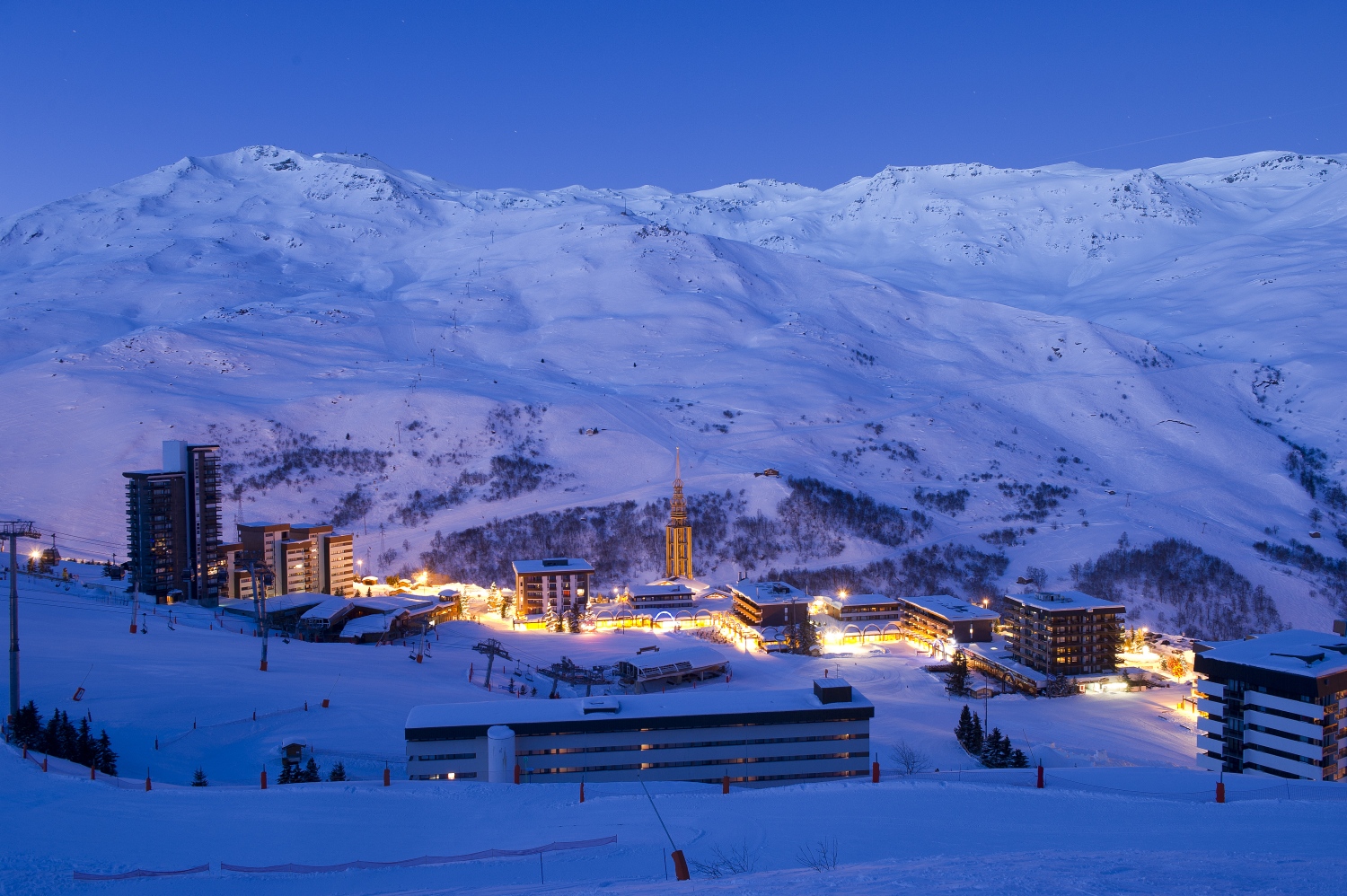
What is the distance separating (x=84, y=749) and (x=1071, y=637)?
119ft

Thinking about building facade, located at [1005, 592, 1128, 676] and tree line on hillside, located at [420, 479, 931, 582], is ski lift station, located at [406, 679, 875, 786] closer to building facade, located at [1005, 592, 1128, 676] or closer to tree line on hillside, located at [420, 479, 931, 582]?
building facade, located at [1005, 592, 1128, 676]

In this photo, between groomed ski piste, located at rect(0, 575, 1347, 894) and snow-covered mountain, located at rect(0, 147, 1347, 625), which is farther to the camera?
snow-covered mountain, located at rect(0, 147, 1347, 625)

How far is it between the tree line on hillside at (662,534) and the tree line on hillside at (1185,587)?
12311 mm

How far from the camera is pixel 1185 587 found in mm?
54031

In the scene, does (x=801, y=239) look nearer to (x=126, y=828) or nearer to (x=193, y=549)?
(x=193, y=549)

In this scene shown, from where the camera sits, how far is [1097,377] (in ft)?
304

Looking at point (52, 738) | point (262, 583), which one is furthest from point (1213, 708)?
point (262, 583)

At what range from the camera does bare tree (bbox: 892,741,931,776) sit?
24.0 metres

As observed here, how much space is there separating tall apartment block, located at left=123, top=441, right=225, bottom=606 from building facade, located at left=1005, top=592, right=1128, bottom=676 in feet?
134

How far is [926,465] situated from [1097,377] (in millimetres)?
32112

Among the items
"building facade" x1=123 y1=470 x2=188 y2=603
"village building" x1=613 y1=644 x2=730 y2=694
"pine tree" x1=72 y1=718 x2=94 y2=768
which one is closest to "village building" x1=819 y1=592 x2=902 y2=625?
"village building" x1=613 y1=644 x2=730 y2=694

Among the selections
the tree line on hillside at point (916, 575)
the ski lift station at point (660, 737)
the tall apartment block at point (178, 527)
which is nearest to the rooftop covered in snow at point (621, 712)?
the ski lift station at point (660, 737)

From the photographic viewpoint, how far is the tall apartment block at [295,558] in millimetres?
47781

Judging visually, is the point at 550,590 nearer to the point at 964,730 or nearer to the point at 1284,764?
the point at 964,730
